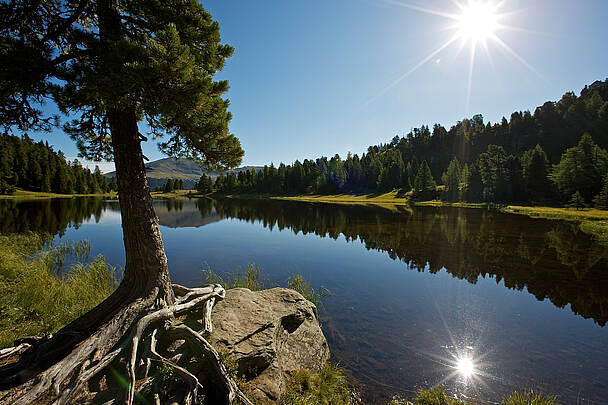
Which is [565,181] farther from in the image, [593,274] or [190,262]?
[190,262]

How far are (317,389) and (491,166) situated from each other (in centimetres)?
9546

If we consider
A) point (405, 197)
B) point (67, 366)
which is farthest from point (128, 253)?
point (405, 197)

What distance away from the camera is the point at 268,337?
6480 mm

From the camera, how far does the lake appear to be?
24.5 feet

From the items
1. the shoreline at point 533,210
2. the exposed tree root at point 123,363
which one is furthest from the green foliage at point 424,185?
the exposed tree root at point 123,363

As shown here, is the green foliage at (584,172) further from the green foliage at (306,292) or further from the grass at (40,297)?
the grass at (40,297)

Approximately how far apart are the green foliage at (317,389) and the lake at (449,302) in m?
0.83

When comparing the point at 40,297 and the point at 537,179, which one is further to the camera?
the point at 537,179

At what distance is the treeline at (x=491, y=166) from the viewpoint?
2467 inches

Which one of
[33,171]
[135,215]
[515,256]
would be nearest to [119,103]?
[135,215]

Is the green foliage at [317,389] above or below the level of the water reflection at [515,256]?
above

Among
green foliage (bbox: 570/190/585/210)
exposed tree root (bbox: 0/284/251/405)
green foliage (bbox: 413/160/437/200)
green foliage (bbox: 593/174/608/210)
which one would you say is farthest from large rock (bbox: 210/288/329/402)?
green foliage (bbox: 413/160/437/200)

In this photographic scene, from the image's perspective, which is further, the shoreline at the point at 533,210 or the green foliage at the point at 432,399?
the shoreline at the point at 533,210

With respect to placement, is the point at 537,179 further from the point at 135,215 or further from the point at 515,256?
the point at 135,215
